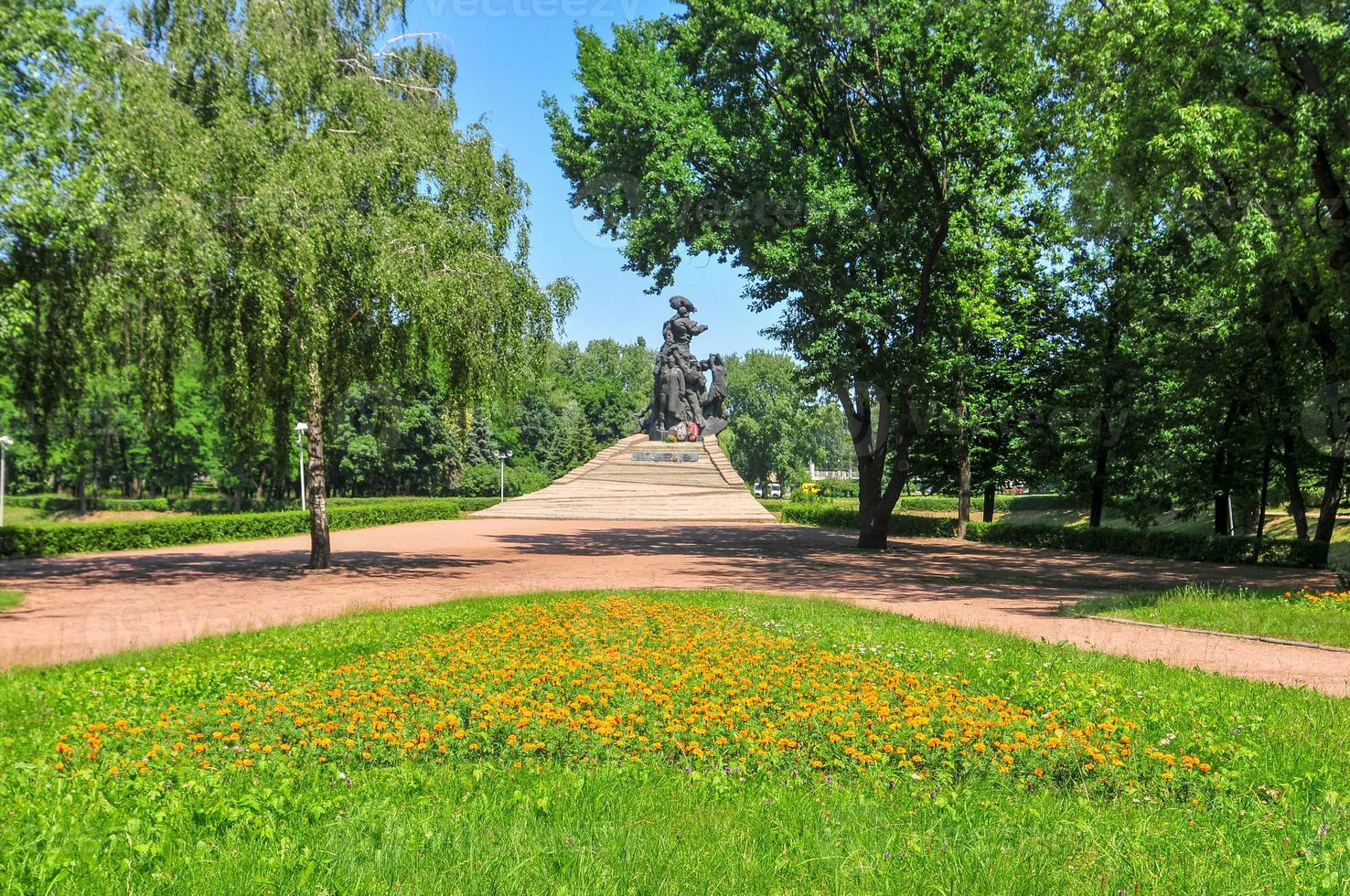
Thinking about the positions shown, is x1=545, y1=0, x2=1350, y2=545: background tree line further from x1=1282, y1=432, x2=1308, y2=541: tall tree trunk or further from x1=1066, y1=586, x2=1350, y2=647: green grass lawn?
x1=1066, y1=586, x2=1350, y2=647: green grass lawn

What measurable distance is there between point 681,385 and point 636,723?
159 ft

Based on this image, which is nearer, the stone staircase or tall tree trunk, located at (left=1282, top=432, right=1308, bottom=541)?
tall tree trunk, located at (left=1282, top=432, right=1308, bottom=541)

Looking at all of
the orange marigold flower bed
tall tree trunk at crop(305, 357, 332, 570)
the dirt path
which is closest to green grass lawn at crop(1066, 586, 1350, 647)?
the dirt path

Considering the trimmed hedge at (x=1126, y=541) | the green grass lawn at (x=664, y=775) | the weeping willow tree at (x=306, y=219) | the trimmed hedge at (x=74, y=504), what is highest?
the weeping willow tree at (x=306, y=219)

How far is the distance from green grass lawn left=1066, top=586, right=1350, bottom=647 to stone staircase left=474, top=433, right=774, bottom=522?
28051mm

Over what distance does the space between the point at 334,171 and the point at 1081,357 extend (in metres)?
24.6

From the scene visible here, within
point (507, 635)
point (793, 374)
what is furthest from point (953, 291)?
point (507, 635)

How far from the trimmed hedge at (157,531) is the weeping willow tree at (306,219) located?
354 inches

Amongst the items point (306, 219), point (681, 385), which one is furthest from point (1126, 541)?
point (681, 385)

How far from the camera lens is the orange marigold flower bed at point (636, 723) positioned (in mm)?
5668

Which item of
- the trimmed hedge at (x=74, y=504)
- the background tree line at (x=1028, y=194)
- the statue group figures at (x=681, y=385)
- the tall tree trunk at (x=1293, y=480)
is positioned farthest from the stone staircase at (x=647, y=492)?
the tall tree trunk at (x=1293, y=480)

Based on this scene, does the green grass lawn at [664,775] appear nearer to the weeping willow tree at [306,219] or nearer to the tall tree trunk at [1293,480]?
the weeping willow tree at [306,219]

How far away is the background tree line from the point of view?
1494 cm

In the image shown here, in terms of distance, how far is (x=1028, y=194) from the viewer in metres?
25.8
